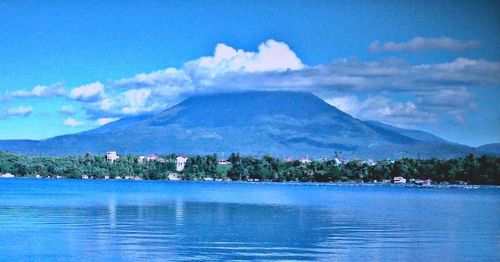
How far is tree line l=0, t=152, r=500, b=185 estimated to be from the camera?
138125mm

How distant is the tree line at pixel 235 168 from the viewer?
453ft

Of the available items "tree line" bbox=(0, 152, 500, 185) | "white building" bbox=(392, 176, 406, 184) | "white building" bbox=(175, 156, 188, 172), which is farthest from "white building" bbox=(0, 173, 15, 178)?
"white building" bbox=(392, 176, 406, 184)

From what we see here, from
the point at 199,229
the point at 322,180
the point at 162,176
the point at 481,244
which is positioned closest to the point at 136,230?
the point at 199,229

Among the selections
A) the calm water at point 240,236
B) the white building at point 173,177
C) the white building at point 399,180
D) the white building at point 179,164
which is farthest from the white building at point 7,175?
the calm water at point 240,236

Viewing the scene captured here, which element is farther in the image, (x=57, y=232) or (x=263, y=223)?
(x=263, y=223)

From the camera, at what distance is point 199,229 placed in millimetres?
31484

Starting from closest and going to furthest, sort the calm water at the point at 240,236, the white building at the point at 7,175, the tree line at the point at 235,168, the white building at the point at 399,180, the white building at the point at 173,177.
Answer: the calm water at the point at 240,236, the white building at the point at 399,180, the tree line at the point at 235,168, the white building at the point at 7,175, the white building at the point at 173,177

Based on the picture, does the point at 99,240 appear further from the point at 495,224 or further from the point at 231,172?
the point at 231,172

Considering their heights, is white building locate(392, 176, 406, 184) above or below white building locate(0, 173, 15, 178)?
below

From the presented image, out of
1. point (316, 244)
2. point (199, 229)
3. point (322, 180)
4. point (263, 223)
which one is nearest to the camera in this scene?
point (316, 244)

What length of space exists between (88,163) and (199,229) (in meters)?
132

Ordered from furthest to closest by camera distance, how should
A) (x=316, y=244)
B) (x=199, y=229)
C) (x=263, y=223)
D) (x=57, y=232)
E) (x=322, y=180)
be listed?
(x=322, y=180) → (x=263, y=223) → (x=199, y=229) → (x=57, y=232) → (x=316, y=244)

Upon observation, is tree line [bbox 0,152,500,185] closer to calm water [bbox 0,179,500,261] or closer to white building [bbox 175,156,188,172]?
white building [bbox 175,156,188,172]

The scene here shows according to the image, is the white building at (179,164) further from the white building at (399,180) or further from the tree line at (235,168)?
the white building at (399,180)
